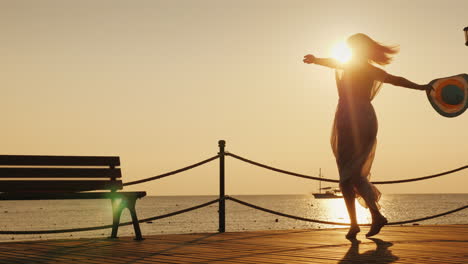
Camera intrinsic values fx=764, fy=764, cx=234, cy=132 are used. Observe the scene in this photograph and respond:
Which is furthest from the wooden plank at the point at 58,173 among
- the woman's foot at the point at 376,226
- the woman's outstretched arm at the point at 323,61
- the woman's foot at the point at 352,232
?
the woman's foot at the point at 376,226

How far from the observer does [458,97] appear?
849 cm

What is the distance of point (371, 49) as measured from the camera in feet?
27.7

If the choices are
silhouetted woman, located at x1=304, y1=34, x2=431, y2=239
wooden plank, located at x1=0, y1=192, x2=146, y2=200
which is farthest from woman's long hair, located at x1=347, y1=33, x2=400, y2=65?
wooden plank, located at x1=0, y1=192, x2=146, y2=200

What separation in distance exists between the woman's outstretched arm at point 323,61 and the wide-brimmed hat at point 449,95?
1.12 m

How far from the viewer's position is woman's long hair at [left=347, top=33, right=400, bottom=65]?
841cm

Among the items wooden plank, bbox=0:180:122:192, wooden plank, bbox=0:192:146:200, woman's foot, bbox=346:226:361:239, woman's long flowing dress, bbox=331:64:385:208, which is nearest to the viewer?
wooden plank, bbox=0:192:146:200

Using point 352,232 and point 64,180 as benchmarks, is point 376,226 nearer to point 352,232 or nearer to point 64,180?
point 352,232

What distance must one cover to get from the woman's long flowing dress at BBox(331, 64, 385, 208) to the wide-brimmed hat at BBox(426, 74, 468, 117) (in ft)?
2.31

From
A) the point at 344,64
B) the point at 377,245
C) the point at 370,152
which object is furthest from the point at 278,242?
the point at 344,64

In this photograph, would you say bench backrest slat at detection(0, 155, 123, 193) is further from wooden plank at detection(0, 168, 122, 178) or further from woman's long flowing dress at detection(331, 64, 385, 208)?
woman's long flowing dress at detection(331, 64, 385, 208)

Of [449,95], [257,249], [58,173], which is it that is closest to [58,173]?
[58,173]

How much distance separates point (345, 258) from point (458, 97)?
337 centimetres

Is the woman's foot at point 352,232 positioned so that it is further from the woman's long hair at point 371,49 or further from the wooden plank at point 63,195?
the wooden plank at point 63,195

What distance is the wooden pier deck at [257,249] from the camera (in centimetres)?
588
